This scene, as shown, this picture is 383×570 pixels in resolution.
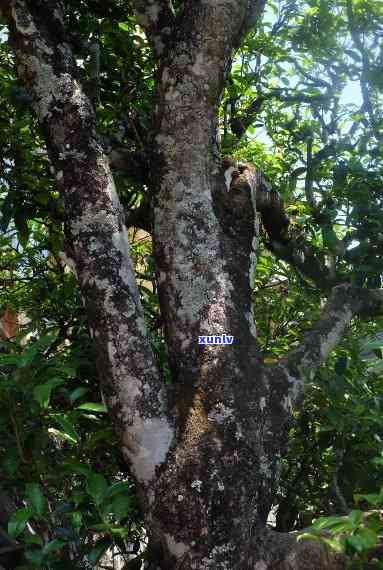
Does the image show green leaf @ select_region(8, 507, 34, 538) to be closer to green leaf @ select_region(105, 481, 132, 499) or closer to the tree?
green leaf @ select_region(105, 481, 132, 499)

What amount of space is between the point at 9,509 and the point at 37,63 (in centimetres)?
165

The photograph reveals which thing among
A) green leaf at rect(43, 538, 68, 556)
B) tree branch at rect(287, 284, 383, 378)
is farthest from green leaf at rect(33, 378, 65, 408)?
tree branch at rect(287, 284, 383, 378)

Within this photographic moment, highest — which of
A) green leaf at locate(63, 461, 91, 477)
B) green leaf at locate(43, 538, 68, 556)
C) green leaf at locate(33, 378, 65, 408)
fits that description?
green leaf at locate(33, 378, 65, 408)

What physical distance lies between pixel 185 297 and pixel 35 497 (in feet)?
2.45

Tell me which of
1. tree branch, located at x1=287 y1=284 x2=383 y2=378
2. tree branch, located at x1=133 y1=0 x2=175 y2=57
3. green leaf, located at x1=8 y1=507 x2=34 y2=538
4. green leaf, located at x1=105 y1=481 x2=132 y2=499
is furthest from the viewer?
tree branch, located at x1=133 y1=0 x2=175 y2=57

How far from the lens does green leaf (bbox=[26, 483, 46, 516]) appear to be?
6.63ft

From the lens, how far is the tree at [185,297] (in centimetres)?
204

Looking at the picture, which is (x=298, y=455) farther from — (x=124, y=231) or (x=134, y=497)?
(x=124, y=231)

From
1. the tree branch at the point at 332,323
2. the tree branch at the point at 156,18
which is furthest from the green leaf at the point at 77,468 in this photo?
the tree branch at the point at 156,18

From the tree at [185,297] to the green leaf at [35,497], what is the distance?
0.92ft

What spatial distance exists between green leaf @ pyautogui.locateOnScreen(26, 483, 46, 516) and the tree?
281mm

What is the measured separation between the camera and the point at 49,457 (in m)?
2.35

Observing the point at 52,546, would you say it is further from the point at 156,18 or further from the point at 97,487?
the point at 156,18

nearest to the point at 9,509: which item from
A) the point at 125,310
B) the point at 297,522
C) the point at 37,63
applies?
the point at 125,310
